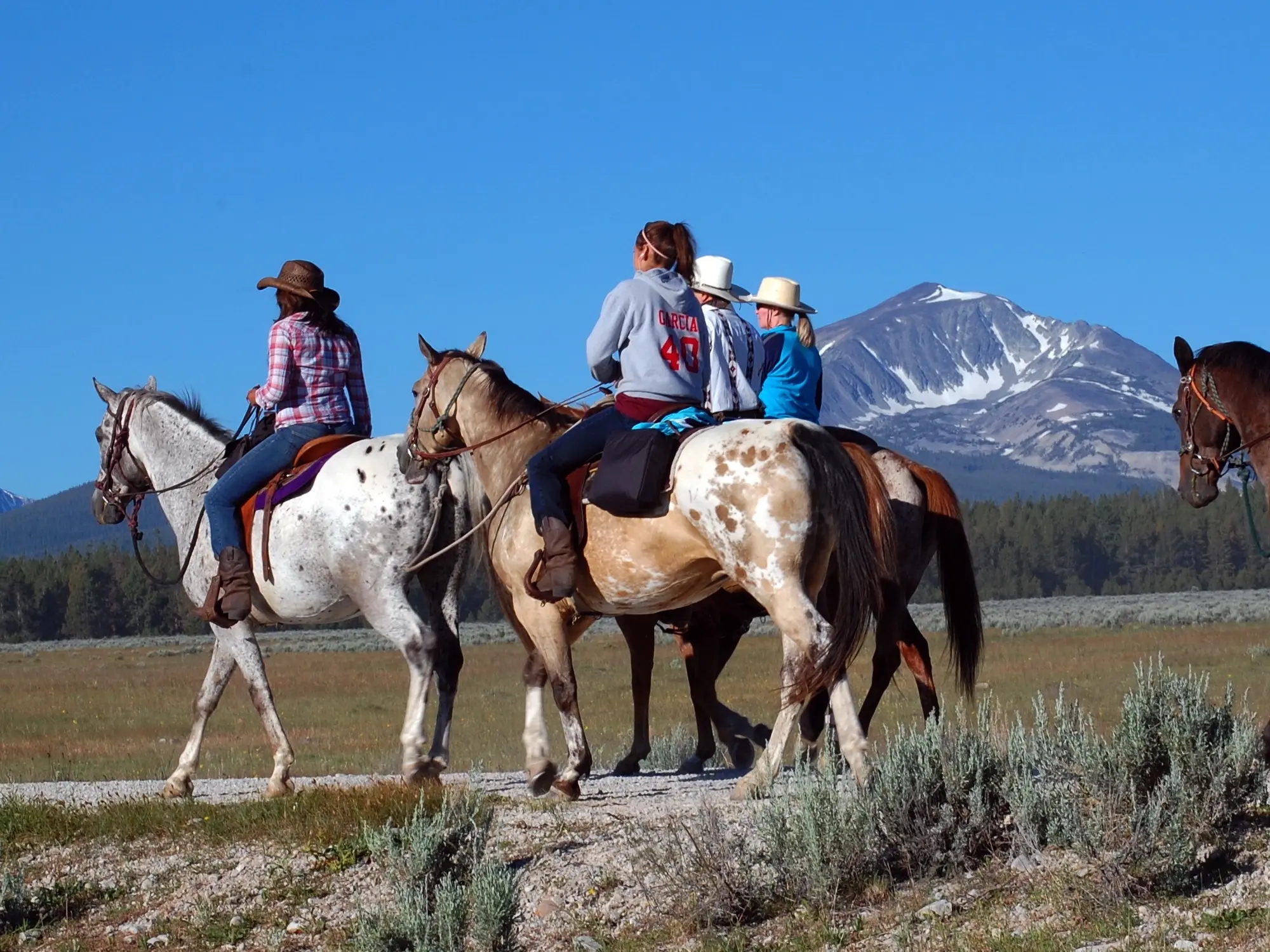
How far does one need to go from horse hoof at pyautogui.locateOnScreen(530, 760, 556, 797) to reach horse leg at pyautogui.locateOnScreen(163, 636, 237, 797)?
2496mm

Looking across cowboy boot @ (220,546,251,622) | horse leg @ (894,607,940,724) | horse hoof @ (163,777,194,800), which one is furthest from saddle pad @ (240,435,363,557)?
horse leg @ (894,607,940,724)

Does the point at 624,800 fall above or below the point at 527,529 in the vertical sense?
below

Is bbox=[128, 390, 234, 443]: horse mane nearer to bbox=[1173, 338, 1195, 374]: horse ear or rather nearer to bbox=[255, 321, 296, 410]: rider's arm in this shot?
bbox=[255, 321, 296, 410]: rider's arm

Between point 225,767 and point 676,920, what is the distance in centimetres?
1061

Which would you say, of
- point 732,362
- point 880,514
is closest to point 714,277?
point 732,362

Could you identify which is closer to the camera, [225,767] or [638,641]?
[638,641]

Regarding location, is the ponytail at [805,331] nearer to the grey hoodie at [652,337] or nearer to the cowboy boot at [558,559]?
the grey hoodie at [652,337]

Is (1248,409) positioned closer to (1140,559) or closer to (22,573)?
(22,573)

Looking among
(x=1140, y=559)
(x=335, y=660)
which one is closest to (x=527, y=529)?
(x=335, y=660)

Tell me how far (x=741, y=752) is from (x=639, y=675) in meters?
0.94

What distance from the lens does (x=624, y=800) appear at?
30.1 ft

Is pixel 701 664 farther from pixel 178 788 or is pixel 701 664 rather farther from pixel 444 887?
pixel 444 887

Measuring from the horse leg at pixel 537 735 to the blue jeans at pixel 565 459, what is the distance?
1028 millimetres

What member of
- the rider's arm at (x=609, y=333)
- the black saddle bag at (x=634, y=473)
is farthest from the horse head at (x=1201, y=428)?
the rider's arm at (x=609, y=333)
